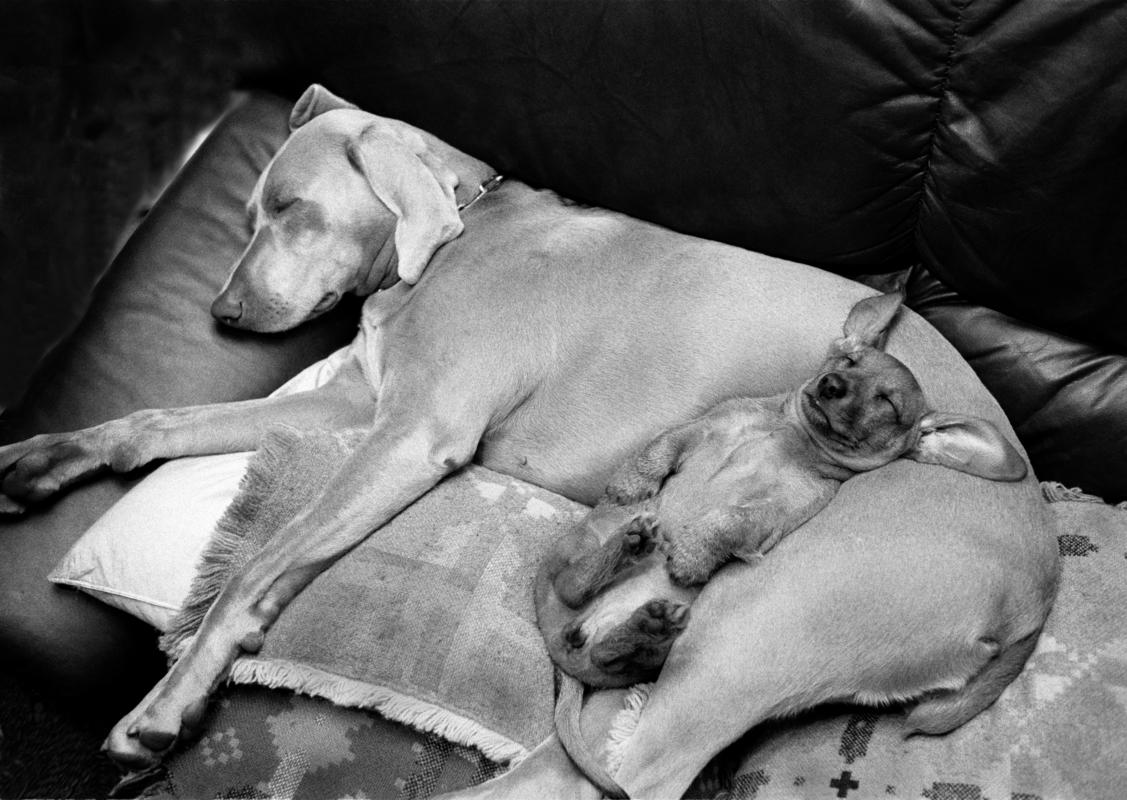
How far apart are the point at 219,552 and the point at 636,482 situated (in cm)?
79

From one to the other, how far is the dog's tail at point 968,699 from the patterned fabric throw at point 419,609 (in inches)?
24.6

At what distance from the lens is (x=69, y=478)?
197 centimetres

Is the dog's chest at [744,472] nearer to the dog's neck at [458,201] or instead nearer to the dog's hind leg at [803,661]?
the dog's hind leg at [803,661]

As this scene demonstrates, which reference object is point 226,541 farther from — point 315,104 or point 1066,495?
point 1066,495

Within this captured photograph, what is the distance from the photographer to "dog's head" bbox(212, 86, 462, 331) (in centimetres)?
214

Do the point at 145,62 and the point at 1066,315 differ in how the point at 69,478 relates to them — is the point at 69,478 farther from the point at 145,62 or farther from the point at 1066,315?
the point at 1066,315

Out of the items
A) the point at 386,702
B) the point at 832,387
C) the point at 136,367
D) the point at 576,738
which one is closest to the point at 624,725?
the point at 576,738

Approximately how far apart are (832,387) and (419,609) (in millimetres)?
821

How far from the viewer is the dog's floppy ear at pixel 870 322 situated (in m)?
1.84

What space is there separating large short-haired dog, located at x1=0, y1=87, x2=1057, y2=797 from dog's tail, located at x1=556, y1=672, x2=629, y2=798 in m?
A: 0.04

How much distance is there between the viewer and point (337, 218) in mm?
2186

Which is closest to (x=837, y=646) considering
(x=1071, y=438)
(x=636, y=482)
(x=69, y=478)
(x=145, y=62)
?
(x=636, y=482)

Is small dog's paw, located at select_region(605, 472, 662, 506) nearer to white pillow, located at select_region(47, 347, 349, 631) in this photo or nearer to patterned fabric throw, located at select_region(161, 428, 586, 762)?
patterned fabric throw, located at select_region(161, 428, 586, 762)

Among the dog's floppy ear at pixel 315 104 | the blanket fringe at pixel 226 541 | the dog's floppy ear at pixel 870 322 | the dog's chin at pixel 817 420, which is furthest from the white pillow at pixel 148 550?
the dog's floppy ear at pixel 870 322
